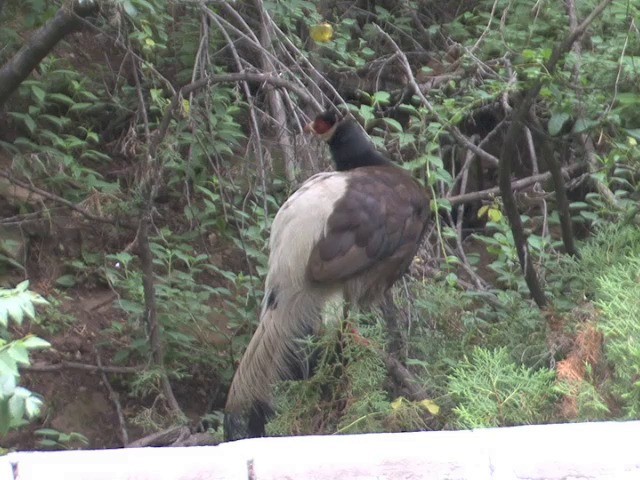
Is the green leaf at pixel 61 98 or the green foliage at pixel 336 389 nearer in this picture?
the green foliage at pixel 336 389

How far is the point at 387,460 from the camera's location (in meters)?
1.81

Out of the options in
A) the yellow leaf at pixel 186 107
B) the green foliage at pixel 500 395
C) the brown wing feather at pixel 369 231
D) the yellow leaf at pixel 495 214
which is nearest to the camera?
the green foliage at pixel 500 395

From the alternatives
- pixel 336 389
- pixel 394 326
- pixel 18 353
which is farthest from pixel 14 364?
pixel 394 326

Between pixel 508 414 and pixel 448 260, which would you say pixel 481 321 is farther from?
pixel 508 414

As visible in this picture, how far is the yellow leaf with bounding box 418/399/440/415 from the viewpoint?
284cm

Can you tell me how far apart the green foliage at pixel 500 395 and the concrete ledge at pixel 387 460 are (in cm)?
68

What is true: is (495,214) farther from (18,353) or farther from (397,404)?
(18,353)

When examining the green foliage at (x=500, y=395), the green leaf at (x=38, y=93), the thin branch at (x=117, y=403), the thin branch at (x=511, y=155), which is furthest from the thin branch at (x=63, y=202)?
the green foliage at (x=500, y=395)

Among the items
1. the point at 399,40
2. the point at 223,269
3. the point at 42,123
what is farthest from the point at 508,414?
the point at 399,40

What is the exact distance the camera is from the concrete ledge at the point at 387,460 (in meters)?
1.79

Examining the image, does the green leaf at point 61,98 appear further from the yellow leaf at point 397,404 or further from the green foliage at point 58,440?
the yellow leaf at point 397,404

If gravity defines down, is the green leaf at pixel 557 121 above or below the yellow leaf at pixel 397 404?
above

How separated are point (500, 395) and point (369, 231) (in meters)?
0.85

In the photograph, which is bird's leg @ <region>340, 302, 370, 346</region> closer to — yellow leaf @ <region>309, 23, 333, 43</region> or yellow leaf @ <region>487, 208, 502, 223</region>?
yellow leaf @ <region>487, 208, 502, 223</region>
